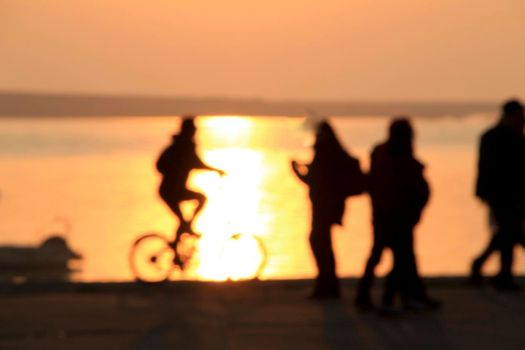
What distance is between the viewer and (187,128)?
1435 centimetres

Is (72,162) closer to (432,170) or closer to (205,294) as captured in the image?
(432,170)

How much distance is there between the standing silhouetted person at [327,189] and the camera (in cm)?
1344

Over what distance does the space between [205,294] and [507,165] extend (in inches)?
122

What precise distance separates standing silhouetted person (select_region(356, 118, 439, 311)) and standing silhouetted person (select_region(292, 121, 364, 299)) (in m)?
0.68

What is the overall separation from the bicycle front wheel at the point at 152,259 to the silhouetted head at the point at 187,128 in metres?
1.16

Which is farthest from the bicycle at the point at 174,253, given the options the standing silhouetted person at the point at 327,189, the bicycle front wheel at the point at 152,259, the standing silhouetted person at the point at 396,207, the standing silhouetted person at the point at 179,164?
the standing silhouetted person at the point at 396,207

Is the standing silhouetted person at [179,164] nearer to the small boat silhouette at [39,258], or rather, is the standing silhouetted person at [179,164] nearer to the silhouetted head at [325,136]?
the silhouetted head at [325,136]

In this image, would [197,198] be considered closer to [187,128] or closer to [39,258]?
[187,128]

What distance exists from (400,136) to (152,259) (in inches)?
135

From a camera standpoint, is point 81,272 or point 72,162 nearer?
point 81,272

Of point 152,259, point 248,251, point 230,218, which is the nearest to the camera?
point 152,259

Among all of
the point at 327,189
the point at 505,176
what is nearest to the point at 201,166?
the point at 327,189

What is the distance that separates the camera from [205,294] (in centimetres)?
1365

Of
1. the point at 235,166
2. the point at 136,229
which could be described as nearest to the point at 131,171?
the point at 235,166
